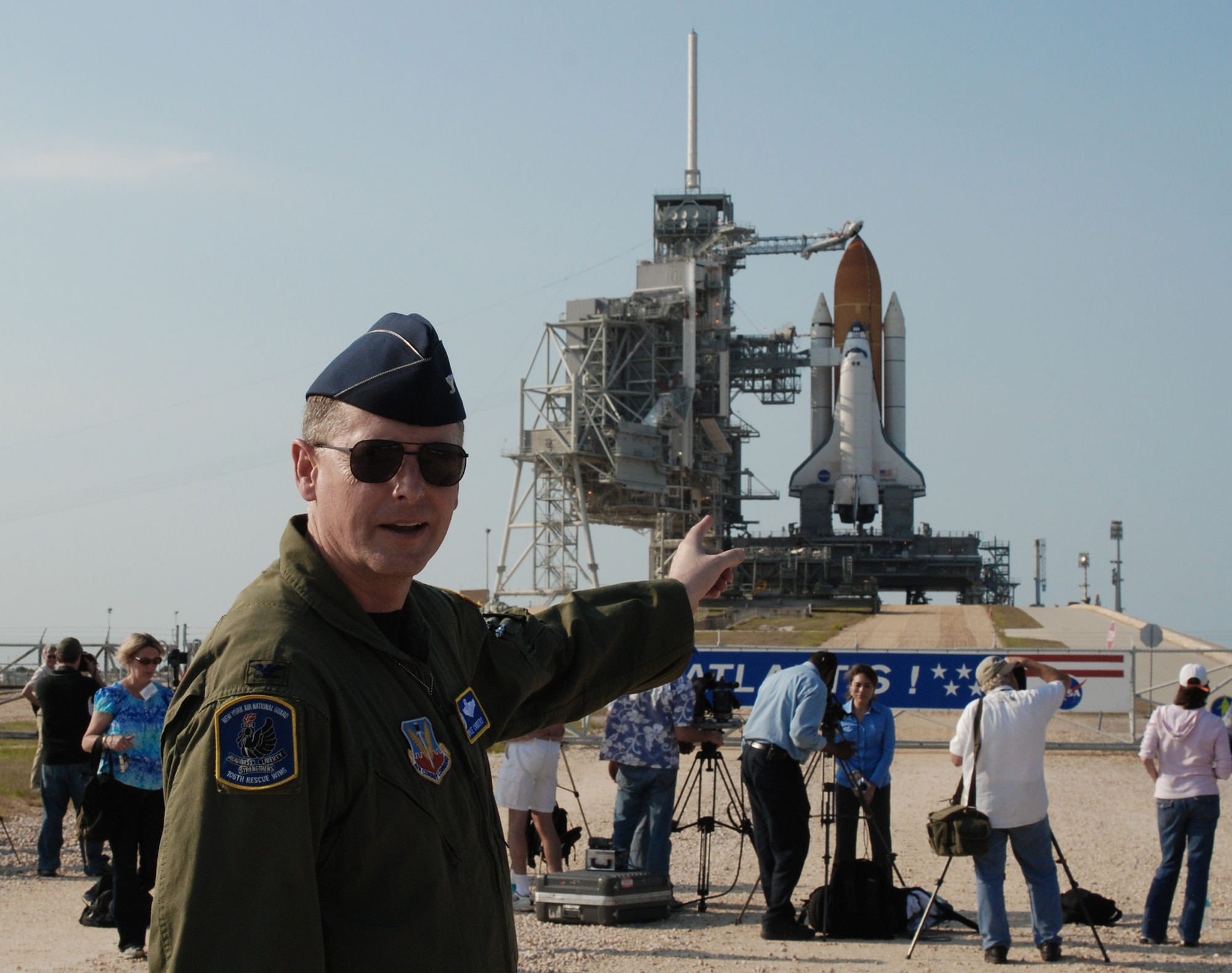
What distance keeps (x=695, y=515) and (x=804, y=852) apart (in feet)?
176

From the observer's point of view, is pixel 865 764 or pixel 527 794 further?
pixel 865 764

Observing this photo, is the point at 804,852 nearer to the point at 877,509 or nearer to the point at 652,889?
the point at 652,889

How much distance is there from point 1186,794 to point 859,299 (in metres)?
60.3

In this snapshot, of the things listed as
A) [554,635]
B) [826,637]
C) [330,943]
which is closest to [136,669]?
[554,635]

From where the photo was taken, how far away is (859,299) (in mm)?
67562

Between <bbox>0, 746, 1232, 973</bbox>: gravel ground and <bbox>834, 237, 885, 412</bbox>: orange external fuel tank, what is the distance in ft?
180

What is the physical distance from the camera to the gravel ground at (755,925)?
812cm

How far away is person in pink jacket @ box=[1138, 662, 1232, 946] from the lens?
8758 mm

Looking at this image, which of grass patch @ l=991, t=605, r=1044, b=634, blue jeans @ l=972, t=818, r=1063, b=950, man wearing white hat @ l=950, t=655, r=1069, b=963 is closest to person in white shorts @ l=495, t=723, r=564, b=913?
man wearing white hat @ l=950, t=655, r=1069, b=963

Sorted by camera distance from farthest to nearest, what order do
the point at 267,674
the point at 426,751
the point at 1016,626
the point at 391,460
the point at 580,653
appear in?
the point at 1016,626 < the point at 580,653 < the point at 391,460 < the point at 426,751 < the point at 267,674

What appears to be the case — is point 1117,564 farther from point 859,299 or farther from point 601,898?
point 601,898

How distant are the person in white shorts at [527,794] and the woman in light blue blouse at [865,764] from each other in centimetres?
211

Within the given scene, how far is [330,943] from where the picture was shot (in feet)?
6.47

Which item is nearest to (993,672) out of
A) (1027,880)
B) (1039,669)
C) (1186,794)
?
(1039,669)
